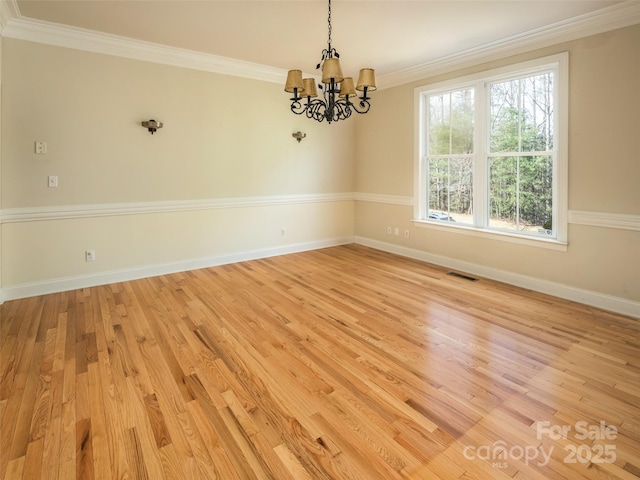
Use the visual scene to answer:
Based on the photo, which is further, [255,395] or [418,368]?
[418,368]

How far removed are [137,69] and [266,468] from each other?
454cm

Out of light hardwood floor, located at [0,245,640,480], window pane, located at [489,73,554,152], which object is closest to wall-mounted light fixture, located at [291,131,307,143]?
window pane, located at [489,73,554,152]

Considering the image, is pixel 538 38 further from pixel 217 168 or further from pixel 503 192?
pixel 217 168

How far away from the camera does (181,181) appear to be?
4777 mm

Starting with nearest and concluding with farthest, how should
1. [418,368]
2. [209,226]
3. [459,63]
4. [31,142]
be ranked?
[418,368]
[31,142]
[459,63]
[209,226]

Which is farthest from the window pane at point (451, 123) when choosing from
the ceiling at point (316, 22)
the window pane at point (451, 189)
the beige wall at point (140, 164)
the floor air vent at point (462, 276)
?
the beige wall at point (140, 164)

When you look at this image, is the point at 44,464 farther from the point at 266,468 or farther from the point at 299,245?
the point at 299,245

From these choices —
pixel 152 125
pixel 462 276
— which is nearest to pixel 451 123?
pixel 462 276

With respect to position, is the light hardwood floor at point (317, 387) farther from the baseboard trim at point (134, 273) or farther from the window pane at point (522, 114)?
the window pane at point (522, 114)

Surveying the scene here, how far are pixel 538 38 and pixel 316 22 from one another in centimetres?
237

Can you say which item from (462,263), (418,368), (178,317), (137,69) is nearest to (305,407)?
(418,368)

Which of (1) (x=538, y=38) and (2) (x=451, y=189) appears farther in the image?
(2) (x=451, y=189)

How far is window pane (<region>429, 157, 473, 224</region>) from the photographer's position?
4.80m

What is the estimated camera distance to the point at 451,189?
5031mm
